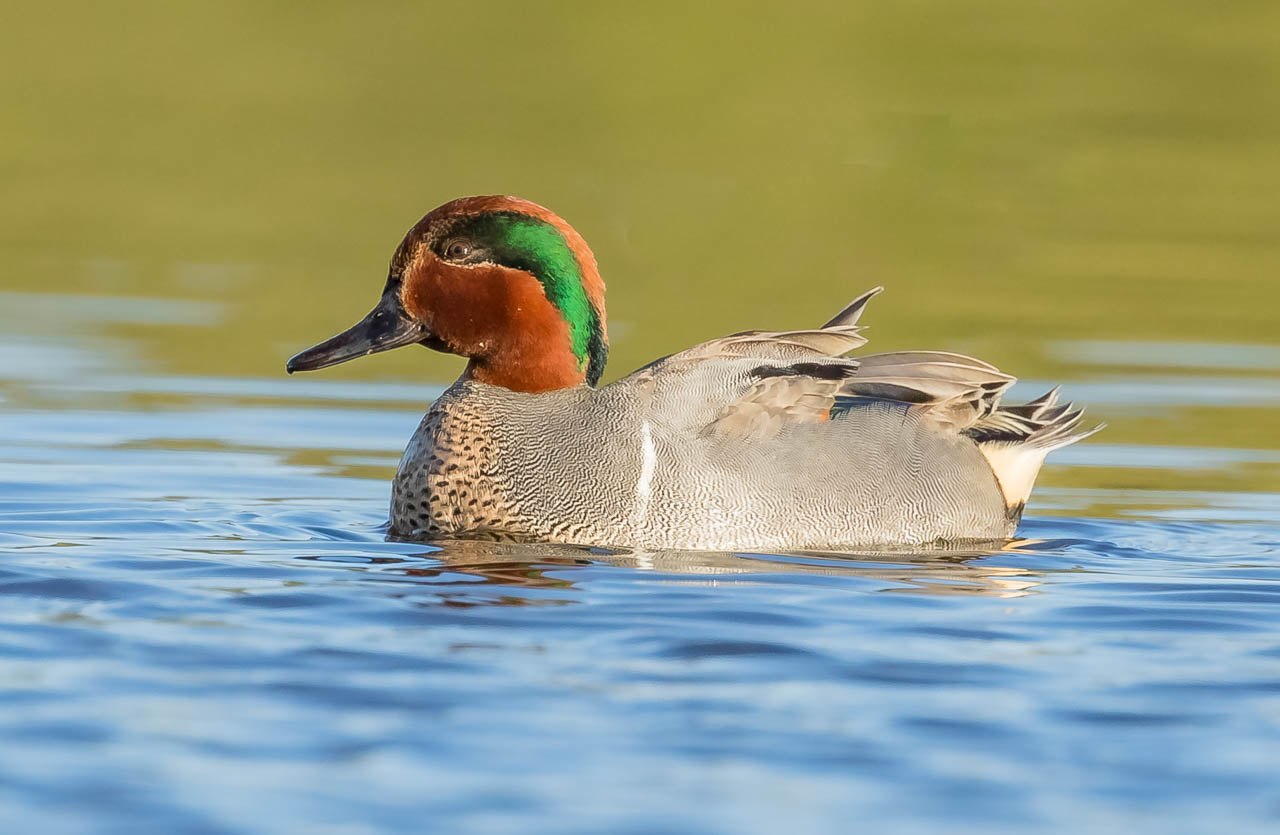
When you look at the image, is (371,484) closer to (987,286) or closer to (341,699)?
(341,699)

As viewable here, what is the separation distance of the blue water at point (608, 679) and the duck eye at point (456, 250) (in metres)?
1.11

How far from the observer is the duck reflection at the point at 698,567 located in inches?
278

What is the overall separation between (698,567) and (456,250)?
165 cm

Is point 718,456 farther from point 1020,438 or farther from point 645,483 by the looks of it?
point 1020,438

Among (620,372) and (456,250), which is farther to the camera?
(620,372)

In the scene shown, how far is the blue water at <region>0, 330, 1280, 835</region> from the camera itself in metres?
4.68

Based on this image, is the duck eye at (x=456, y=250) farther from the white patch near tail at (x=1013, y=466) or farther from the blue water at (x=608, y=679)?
the white patch near tail at (x=1013, y=466)

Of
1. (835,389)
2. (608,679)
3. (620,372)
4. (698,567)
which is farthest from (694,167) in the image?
(608,679)

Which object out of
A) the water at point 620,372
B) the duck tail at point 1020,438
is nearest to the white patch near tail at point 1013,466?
the duck tail at point 1020,438

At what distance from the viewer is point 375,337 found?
8.23 metres

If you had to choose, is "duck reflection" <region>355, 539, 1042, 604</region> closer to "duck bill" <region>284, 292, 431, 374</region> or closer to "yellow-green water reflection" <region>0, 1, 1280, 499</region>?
"duck bill" <region>284, 292, 431, 374</region>

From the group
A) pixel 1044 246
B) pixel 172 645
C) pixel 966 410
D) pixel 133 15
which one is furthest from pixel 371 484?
pixel 133 15

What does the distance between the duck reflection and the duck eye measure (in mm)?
1111

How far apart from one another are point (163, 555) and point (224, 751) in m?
2.44
